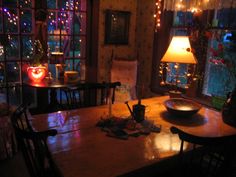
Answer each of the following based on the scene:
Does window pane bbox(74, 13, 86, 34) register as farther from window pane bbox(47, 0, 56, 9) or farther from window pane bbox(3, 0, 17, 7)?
window pane bbox(3, 0, 17, 7)

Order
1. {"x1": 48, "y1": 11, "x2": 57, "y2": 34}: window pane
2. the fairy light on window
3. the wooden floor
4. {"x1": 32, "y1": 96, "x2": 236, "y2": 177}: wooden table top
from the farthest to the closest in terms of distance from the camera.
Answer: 1. the fairy light on window
2. {"x1": 48, "y1": 11, "x2": 57, "y2": 34}: window pane
3. the wooden floor
4. {"x1": 32, "y1": 96, "x2": 236, "y2": 177}: wooden table top

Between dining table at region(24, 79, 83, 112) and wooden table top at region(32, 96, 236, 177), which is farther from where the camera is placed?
dining table at region(24, 79, 83, 112)

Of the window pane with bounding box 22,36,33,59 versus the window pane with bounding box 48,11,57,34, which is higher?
Answer: the window pane with bounding box 48,11,57,34

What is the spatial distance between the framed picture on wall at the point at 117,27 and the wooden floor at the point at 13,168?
87.2 inches

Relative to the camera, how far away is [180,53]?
2391 millimetres

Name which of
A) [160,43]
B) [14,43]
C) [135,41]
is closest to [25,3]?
[14,43]

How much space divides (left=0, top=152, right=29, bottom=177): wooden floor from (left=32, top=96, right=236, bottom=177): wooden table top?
0.64 meters

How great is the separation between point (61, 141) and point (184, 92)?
2311mm

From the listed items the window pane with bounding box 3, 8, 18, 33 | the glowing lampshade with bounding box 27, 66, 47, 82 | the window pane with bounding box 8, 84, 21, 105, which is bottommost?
the window pane with bounding box 8, 84, 21, 105

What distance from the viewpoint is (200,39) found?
3.15 meters

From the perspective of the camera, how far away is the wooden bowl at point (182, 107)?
2.00 meters

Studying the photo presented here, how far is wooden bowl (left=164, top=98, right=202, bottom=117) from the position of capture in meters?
2.00

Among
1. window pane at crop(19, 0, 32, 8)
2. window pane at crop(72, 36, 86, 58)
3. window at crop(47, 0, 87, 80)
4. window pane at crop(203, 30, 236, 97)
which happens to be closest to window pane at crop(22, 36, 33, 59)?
window at crop(47, 0, 87, 80)

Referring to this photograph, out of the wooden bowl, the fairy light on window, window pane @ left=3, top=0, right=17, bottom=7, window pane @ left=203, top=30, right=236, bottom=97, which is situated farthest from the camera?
the fairy light on window
